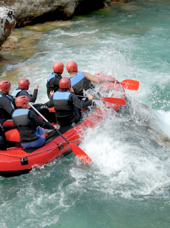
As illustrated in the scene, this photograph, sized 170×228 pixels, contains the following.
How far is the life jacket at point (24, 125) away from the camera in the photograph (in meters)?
4.25

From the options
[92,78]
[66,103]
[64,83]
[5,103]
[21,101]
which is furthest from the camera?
[92,78]

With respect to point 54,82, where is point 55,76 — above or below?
above

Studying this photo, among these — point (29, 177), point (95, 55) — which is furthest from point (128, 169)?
point (95, 55)

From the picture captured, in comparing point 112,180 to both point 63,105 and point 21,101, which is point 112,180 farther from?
point 21,101

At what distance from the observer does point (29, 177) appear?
4.74 m

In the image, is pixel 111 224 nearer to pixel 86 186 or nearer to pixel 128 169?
pixel 86 186

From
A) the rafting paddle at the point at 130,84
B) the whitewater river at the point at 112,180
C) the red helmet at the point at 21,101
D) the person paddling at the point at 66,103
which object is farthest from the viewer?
the rafting paddle at the point at 130,84

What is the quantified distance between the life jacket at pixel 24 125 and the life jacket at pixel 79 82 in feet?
4.61

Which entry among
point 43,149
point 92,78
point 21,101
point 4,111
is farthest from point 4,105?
point 92,78

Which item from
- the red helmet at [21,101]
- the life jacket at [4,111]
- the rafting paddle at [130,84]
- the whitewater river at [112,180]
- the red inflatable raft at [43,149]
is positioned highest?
the red helmet at [21,101]

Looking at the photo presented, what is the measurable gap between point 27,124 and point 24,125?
0.05 meters

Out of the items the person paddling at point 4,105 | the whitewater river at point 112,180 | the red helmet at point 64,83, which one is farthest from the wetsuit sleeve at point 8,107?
the whitewater river at point 112,180

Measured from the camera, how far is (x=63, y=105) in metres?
4.87

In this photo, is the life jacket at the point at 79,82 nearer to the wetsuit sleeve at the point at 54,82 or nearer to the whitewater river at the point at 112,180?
the wetsuit sleeve at the point at 54,82
